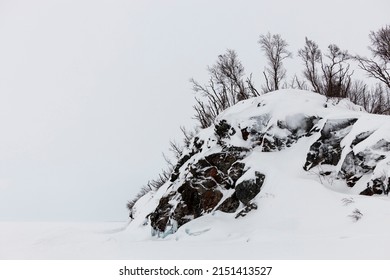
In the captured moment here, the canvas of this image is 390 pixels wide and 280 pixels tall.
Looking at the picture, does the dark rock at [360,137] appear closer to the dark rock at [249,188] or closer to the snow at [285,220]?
the snow at [285,220]

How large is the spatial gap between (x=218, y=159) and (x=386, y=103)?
49.0 ft

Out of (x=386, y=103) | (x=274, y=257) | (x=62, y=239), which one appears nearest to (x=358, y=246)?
(x=274, y=257)

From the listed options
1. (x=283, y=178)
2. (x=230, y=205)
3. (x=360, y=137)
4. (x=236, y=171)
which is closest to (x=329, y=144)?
(x=360, y=137)

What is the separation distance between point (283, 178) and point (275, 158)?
1.49 metres

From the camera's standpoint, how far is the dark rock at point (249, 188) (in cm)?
1034

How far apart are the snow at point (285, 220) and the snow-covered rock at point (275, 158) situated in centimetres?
5

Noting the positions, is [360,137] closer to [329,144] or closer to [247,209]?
[329,144]

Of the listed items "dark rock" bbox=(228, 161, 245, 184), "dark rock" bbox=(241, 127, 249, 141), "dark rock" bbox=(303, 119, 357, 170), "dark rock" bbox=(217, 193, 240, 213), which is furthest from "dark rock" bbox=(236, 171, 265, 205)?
"dark rock" bbox=(241, 127, 249, 141)

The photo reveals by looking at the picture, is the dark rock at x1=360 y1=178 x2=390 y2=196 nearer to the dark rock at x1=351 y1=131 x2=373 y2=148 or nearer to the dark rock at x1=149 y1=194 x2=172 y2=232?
the dark rock at x1=351 y1=131 x2=373 y2=148

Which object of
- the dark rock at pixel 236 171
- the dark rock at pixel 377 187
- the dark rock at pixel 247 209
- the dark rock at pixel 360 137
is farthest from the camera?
the dark rock at pixel 236 171

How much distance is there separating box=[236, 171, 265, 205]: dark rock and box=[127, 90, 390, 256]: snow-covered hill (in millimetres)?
34

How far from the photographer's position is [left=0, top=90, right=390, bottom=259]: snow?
597cm

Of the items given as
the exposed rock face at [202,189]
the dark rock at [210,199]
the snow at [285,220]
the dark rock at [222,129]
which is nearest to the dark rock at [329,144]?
the snow at [285,220]
